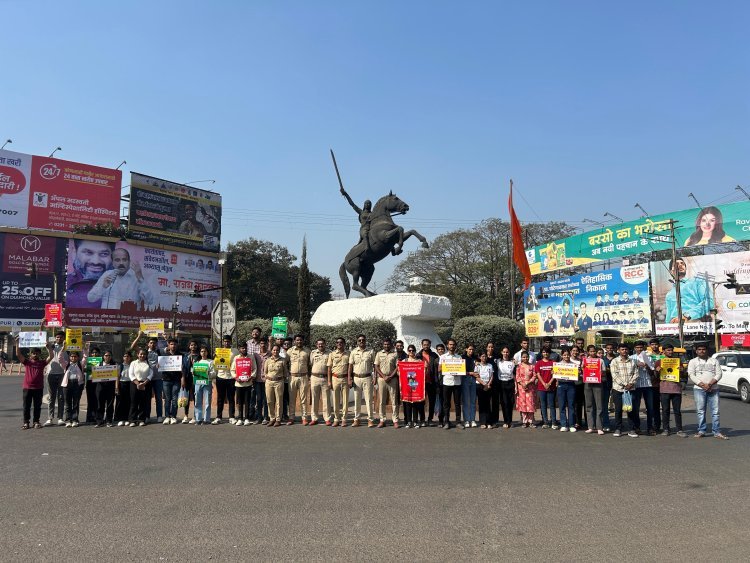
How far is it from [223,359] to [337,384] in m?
2.24

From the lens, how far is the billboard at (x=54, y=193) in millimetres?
38969

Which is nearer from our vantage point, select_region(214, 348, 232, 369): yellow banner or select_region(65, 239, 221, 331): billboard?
select_region(214, 348, 232, 369): yellow banner

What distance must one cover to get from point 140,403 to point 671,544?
9439 millimetres

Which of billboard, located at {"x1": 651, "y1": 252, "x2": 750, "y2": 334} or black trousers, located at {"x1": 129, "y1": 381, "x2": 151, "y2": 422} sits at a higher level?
billboard, located at {"x1": 651, "y1": 252, "x2": 750, "y2": 334}

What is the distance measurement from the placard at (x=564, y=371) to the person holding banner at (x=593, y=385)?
0.16 meters

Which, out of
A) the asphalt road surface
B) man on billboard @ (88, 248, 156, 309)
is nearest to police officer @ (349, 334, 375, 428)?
the asphalt road surface

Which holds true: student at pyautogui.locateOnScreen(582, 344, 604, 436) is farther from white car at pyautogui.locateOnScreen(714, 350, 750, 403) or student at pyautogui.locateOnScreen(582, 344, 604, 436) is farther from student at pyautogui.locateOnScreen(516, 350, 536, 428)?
white car at pyautogui.locateOnScreen(714, 350, 750, 403)

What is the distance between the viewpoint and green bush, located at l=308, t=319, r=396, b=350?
1602cm

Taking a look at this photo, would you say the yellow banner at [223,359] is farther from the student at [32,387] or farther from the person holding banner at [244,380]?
the student at [32,387]

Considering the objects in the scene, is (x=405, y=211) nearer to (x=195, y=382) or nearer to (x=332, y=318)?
(x=332, y=318)

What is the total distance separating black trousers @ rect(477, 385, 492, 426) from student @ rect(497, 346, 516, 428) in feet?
0.83

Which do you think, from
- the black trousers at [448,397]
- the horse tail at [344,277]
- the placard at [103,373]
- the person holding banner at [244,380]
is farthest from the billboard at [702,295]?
the placard at [103,373]

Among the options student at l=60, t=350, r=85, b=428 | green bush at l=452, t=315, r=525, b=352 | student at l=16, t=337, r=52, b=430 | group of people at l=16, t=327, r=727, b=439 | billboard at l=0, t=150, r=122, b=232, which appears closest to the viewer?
group of people at l=16, t=327, r=727, b=439

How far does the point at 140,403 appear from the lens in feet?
36.7
